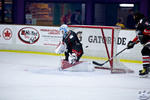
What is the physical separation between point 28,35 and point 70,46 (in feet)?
12.0

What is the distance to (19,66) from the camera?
10078 mm

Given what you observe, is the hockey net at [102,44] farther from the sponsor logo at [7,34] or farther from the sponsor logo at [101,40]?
the sponsor logo at [7,34]

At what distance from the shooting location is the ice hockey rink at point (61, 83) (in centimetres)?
667

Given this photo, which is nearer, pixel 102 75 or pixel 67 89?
pixel 67 89

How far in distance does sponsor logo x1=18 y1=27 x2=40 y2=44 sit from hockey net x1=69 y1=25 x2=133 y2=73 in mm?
2760

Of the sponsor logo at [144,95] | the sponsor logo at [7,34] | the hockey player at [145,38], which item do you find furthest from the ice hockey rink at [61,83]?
the sponsor logo at [7,34]

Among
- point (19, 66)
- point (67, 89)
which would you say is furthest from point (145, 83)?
point (19, 66)

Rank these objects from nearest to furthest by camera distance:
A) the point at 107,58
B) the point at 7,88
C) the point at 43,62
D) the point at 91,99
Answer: the point at 91,99, the point at 7,88, the point at 107,58, the point at 43,62

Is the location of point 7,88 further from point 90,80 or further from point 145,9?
point 145,9

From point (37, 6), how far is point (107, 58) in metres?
8.64

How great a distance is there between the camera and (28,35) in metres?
12.7

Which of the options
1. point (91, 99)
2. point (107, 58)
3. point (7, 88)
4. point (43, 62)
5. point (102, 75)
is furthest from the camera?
point (43, 62)

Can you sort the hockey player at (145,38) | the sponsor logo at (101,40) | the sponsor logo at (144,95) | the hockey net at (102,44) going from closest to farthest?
1. the sponsor logo at (144,95)
2. the hockey player at (145,38)
3. the hockey net at (102,44)
4. the sponsor logo at (101,40)

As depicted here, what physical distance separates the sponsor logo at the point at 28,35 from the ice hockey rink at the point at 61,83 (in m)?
2.02
